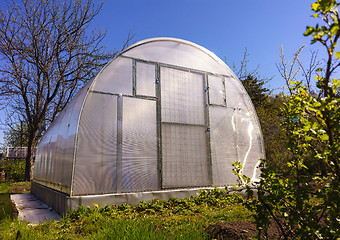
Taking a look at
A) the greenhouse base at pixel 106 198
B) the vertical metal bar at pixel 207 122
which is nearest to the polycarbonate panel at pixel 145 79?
the vertical metal bar at pixel 207 122

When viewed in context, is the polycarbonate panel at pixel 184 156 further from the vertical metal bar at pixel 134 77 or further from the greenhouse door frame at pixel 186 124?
the vertical metal bar at pixel 134 77

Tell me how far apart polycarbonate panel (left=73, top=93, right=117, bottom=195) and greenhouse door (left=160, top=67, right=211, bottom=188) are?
4.00ft

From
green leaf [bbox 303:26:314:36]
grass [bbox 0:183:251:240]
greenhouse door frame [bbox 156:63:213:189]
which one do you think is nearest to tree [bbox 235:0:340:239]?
green leaf [bbox 303:26:314:36]

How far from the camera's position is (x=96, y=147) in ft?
16.7

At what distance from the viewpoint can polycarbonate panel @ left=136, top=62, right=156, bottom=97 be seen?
19.5 feet

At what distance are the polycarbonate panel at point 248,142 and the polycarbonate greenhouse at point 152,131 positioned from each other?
0.03 meters

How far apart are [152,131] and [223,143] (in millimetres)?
2084

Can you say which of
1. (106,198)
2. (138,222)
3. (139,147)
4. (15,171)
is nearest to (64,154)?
(106,198)

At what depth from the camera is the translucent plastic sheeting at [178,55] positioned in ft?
20.9

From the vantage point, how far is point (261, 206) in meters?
1.91

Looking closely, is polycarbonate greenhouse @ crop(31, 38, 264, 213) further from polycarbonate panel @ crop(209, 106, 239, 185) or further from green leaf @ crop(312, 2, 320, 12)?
green leaf @ crop(312, 2, 320, 12)

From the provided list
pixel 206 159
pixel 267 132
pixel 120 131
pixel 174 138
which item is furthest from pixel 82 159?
pixel 267 132

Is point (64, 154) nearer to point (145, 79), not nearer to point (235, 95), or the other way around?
point (145, 79)

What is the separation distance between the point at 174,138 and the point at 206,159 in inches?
40.7
